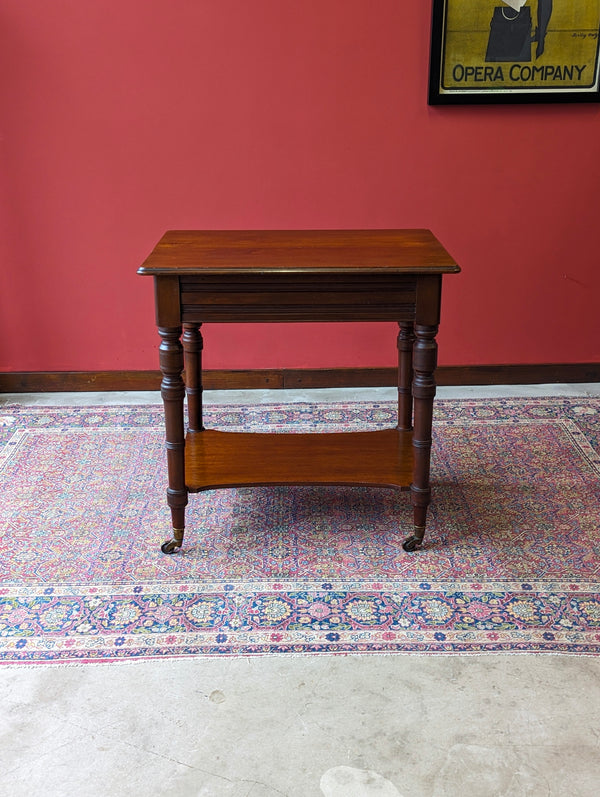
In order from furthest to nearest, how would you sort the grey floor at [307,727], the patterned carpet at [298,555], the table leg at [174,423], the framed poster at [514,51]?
the framed poster at [514,51] < the table leg at [174,423] < the patterned carpet at [298,555] < the grey floor at [307,727]

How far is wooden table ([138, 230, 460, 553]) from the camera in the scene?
96.3 inches

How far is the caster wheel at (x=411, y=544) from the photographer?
109 inches

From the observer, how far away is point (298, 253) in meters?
2.59

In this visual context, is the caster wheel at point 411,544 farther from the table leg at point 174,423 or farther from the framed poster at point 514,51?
the framed poster at point 514,51

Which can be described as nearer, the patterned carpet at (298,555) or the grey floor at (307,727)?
the grey floor at (307,727)

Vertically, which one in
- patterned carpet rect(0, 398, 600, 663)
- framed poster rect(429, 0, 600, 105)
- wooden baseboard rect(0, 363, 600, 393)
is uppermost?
framed poster rect(429, 0, 600, 105)

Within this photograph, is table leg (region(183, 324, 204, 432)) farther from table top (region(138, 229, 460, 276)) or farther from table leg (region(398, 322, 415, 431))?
table leg (region(398, 322, 415, 431))

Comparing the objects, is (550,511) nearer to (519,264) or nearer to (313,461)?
(313,461)

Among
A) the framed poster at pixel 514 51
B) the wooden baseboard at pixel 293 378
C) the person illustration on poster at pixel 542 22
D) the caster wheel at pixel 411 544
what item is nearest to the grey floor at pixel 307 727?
the caster wheel at pixel 411 544

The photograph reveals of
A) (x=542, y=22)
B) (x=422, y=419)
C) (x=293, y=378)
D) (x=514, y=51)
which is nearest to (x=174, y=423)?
(x=422, y=419)

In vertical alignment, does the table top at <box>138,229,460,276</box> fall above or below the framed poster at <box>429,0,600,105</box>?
below

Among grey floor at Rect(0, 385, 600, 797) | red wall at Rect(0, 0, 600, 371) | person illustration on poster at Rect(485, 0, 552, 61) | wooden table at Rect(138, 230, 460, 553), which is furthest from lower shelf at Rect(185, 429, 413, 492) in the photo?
person illustration on poster at Rect(485, 0, 552, 61)

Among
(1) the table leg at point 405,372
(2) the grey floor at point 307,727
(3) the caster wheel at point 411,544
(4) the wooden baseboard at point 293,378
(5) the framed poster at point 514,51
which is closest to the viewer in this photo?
(2) the grey floor at point 307,727

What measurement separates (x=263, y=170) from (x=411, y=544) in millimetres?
1967
